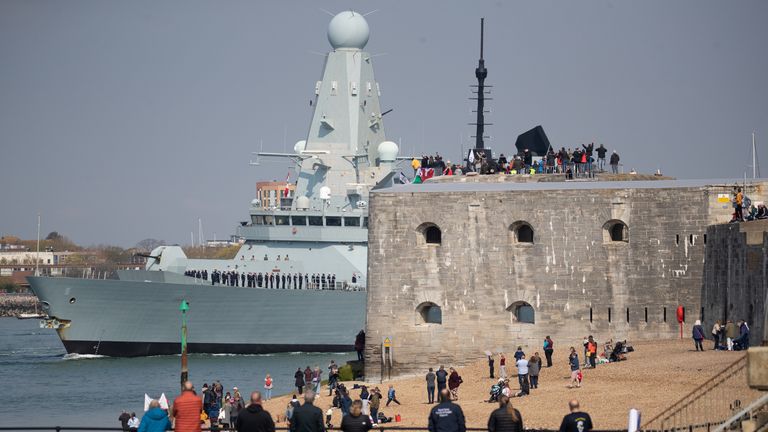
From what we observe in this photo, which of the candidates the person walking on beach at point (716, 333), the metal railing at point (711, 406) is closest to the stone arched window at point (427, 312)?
the person walking on beach at point (716, 333)

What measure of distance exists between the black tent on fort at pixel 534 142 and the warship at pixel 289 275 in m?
7.84

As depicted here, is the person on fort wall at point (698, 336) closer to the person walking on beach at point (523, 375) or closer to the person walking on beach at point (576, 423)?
the person walking on beach at point (523, 375)

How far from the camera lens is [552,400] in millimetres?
27891

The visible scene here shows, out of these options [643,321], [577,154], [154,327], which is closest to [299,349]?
[154,327]

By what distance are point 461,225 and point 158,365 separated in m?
21.4

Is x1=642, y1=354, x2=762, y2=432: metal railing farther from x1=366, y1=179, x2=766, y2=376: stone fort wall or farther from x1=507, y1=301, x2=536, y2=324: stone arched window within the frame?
x1=507, y1=301, x2=536, y2=324: stone arched window

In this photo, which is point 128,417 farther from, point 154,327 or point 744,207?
point 154,327

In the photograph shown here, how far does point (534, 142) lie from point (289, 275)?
18.5m

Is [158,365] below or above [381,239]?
below

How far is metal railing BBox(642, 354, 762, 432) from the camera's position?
787 inches

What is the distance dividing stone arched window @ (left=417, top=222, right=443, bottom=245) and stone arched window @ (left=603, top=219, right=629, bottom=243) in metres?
3.91

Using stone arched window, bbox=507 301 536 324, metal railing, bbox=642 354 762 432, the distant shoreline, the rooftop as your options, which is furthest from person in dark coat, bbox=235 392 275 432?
the distant shoreline

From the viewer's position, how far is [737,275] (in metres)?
30.3

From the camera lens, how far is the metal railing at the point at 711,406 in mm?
19984
